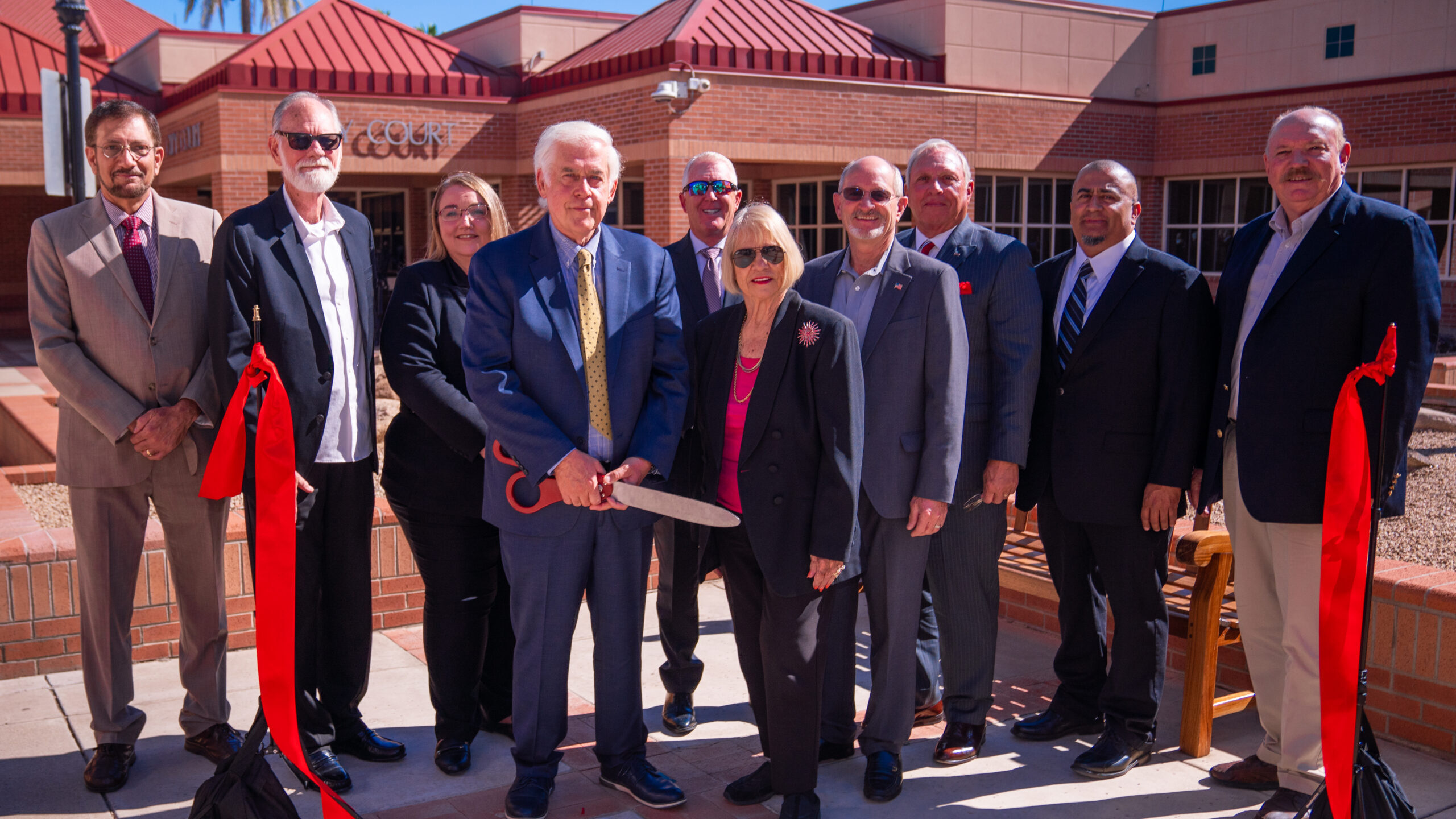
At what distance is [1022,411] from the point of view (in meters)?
3.83

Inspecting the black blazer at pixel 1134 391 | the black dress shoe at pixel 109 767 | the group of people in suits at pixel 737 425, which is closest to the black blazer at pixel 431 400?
the group of people in suits at pixel 737 425

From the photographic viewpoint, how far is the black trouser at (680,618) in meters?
4.19

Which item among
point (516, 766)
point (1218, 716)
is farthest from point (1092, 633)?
point (516, 766)

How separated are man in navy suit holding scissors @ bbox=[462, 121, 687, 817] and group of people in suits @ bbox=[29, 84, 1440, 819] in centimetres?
1

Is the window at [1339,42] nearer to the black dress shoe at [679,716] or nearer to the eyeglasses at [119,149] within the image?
the black dress shoe at [679,716]

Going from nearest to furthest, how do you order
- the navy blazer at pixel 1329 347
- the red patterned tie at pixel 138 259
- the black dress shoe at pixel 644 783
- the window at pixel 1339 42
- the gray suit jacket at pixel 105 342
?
1. the navy blazer at pixel 1329 347
2. the black dress shoe at pixel 644 783
3. the gray suit jacket at pixel 105 342
4. the red patterned tie at pixel 138 259
5. the window at pixel 1339 42

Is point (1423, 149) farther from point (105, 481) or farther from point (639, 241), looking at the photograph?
point (105, 481)

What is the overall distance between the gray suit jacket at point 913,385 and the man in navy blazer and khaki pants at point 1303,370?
0.88 metres

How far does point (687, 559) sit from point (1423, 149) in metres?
18.9

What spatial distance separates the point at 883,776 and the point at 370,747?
68.3 inches

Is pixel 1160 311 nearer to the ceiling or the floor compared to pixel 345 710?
nearer to the ceiling

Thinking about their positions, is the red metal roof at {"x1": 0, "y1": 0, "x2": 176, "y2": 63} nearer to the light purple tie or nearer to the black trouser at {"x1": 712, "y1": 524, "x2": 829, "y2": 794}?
the light purple tie

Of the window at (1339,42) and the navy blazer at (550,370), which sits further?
the window at (1339,42)

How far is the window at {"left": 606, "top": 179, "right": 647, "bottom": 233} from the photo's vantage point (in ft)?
66.0
